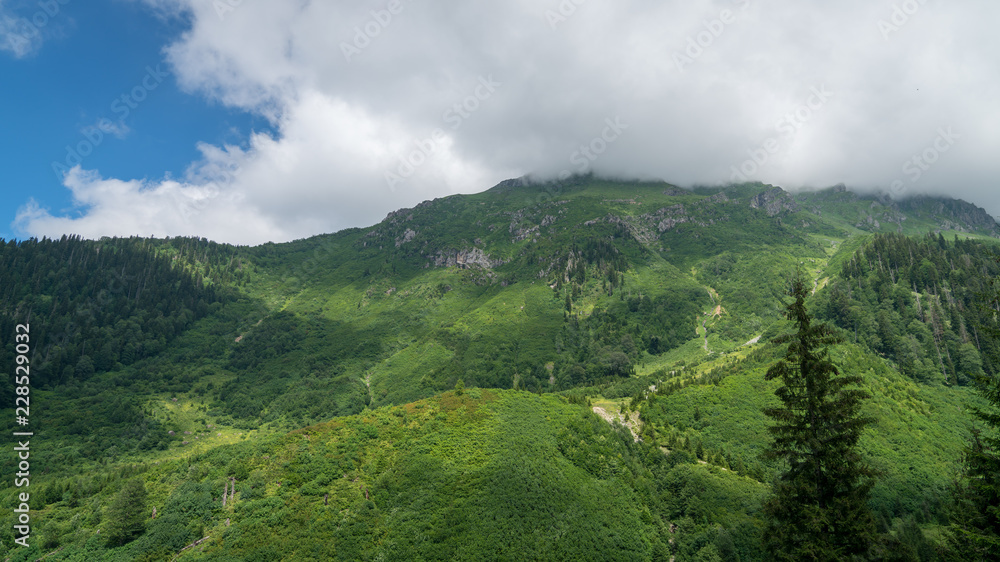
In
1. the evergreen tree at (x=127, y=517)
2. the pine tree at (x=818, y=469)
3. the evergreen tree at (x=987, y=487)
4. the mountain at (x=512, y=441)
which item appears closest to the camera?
the evergreen tree at (x=987, y=487)

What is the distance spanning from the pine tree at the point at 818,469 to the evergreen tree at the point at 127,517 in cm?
5206

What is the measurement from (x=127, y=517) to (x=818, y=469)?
184ft

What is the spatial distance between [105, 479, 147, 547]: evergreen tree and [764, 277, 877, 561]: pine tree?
2050 inches

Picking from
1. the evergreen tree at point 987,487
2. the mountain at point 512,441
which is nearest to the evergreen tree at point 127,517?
the mountain at point 512,441

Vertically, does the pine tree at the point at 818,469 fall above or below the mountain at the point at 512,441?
above

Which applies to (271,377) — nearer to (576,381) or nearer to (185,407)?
(185,407)

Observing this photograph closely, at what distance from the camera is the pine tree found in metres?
22.8

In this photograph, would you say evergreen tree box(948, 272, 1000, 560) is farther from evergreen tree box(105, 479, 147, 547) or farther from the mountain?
evergreen tree box(105, 479, 147, 547)

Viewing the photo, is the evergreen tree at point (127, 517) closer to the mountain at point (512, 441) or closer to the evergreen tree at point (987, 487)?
the mountain at point (512, 441)

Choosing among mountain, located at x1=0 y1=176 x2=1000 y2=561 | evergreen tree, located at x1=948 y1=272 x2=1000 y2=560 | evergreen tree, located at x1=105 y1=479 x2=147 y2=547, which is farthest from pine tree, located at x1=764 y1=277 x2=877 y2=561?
evergreen tree, located at x1=105 y1=479 x2=147 y2=547

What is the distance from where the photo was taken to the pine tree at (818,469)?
2280cm

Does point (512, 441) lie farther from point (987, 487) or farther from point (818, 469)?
point (987, 487)

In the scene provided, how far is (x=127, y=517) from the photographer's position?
36.3m

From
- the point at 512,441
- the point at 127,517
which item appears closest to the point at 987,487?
the point at 512,441
